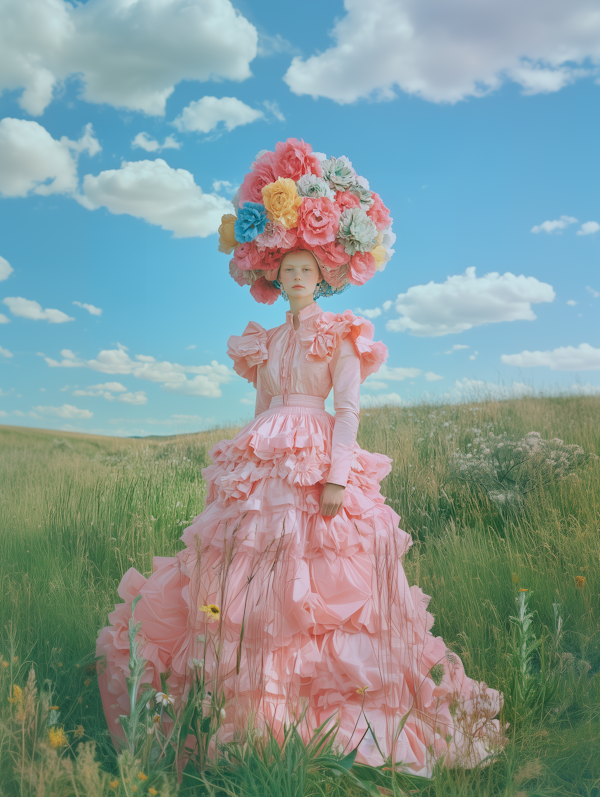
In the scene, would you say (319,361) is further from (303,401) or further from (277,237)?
(277,237)

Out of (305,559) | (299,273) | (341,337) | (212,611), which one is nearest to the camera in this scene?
(212,611)

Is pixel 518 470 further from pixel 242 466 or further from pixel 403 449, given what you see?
pixel 242 466

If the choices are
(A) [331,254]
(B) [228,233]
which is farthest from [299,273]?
(B) [228,233]

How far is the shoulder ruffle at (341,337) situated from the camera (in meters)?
3.23

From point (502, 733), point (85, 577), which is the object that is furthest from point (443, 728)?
point (85, 577)

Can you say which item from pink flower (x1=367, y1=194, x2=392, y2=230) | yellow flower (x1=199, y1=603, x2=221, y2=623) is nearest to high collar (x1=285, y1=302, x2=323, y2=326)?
pink flower (x1=367, y1=194, x2=392, y2=230)

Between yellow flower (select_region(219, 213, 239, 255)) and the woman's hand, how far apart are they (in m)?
1.73

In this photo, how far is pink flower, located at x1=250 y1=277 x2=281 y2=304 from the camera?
374cm

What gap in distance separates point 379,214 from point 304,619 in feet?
8.23

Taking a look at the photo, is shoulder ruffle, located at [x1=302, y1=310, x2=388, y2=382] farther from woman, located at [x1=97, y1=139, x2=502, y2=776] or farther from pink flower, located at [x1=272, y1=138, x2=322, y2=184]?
pink flower, located at [x1=272, y1=138, x2=322, y2=184]

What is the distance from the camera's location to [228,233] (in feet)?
12.1

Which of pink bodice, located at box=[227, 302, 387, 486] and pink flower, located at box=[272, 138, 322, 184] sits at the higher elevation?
pink flower, located at box=[272, 138, 322, 184]

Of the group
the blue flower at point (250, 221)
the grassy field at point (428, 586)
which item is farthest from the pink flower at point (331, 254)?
the grassy field at point (428, 586)

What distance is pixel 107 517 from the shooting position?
6.61 metres
